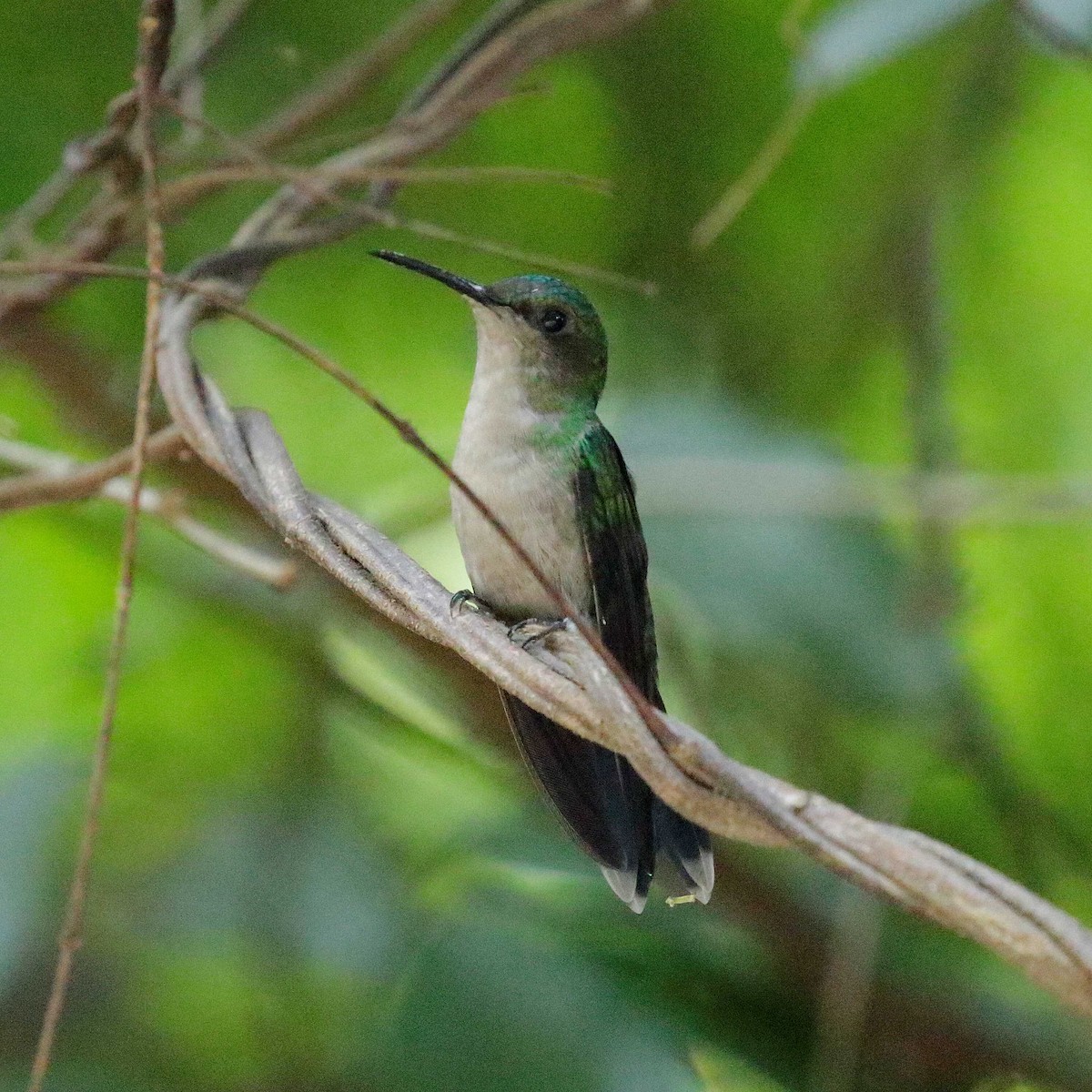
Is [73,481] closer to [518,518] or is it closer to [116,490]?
[116,490]

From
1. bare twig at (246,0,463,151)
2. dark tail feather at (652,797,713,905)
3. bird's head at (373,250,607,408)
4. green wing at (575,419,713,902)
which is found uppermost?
bare twig at (246,0,463,151)

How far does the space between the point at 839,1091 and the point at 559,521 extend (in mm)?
1292

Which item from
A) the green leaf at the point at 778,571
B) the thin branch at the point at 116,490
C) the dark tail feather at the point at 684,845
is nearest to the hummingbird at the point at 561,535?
the dark tail feather at the point at 684,845

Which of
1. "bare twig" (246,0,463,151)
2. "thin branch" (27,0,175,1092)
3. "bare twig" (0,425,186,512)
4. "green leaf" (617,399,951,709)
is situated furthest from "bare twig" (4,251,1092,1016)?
"green leaf" (617,399,951,709)

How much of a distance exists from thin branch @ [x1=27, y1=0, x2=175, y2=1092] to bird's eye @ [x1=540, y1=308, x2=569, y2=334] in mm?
809

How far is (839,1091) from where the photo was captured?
254 cm

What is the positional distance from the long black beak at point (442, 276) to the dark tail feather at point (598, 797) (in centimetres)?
59

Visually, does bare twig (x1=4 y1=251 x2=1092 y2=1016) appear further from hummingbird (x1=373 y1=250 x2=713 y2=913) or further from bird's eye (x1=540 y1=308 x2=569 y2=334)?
bird's eye (x1=540 y1=308 x2=569 y2=334)

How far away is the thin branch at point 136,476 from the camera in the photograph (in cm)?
127

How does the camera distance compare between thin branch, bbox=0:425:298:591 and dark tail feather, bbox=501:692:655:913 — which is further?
thin branch, bbox=0:425:298:591

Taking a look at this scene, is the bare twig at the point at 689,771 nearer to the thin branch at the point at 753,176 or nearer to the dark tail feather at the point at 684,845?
the dark tail feather at the point at 684,845

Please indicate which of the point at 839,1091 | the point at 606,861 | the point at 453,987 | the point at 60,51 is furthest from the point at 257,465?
the point at 60,51

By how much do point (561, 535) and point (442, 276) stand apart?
16.1 inches

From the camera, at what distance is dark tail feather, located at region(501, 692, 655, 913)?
5.30 ft
